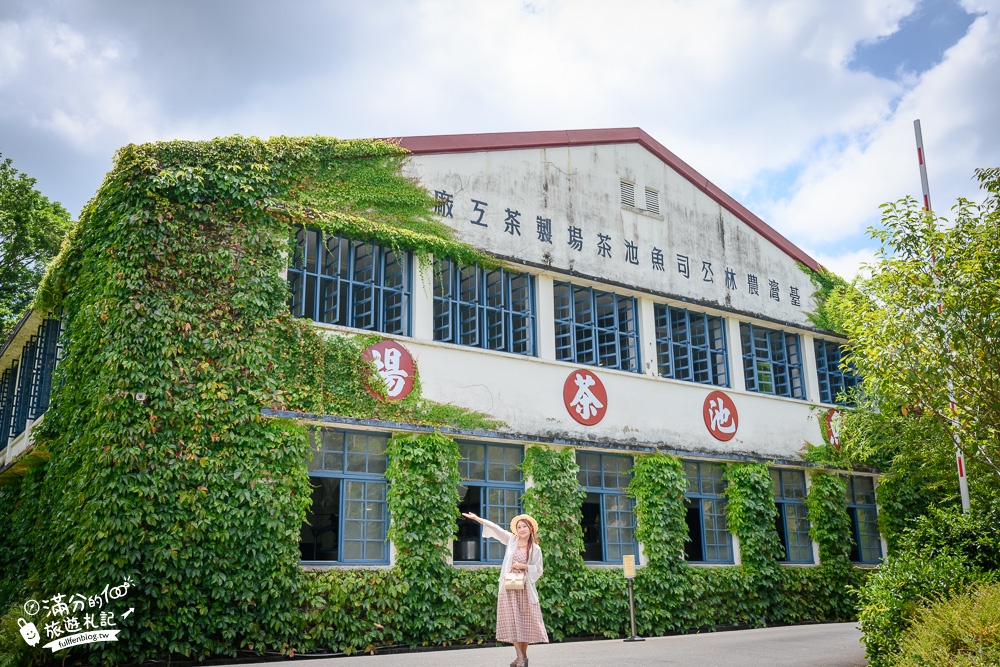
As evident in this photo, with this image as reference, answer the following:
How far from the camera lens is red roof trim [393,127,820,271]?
1458 centimetres

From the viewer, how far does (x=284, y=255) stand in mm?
12875

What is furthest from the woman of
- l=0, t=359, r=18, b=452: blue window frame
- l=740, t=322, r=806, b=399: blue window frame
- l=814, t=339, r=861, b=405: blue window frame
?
l=0, t=359, r=18, b=452: blue window frame

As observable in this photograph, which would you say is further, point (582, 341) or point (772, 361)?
point (772, 361)

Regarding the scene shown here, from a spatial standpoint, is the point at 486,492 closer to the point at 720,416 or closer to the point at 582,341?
the point at 582,341

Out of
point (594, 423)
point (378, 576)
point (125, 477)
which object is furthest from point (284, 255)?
point (594, 423)

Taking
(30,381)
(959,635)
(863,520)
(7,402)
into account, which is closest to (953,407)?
(959,635)

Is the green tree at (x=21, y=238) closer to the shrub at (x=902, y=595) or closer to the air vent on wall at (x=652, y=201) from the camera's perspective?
the air vent on wall at (x=652, y=201)

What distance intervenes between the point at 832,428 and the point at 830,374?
57.8 inches

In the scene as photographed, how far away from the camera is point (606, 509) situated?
1541 centimetres

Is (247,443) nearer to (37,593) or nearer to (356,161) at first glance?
(37,593)

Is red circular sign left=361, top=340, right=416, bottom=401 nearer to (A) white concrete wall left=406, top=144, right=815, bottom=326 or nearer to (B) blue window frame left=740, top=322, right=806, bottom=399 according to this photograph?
(A) white concrete wall left=406, top=144, right=815, bottom=326

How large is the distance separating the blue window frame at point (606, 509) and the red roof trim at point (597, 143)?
5.38 meters

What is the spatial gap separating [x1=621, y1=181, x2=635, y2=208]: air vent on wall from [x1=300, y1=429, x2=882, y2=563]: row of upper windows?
189 inches

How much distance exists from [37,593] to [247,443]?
10.0 feet
